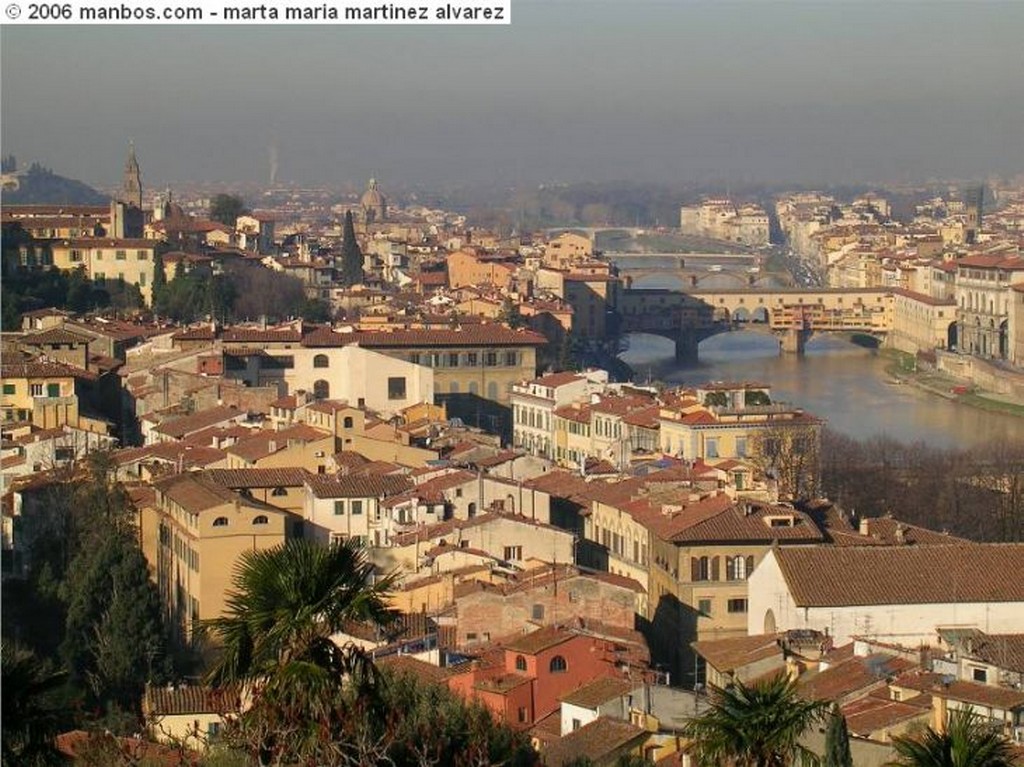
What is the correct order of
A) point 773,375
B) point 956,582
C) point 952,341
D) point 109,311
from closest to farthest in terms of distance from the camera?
point 956,582 < point 109,311 < point 773,375 < point 952,341

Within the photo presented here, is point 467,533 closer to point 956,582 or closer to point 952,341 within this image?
point 956,582

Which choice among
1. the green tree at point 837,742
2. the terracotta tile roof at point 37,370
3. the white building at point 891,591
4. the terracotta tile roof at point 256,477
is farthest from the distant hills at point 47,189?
the green tree at point 837,742

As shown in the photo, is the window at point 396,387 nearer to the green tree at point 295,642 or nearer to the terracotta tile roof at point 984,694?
the terracotta tile roof at point 984,694

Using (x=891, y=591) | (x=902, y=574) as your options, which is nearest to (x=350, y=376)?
(x=902, y=574)

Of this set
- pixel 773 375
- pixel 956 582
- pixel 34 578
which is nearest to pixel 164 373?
pixel 34 578

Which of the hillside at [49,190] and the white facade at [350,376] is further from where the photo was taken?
A: the hillside at [49,190]

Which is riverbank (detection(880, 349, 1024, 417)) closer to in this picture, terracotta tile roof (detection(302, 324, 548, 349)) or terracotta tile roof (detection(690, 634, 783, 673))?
terracotta tile roof (detection(302, 324, 548, 349))
